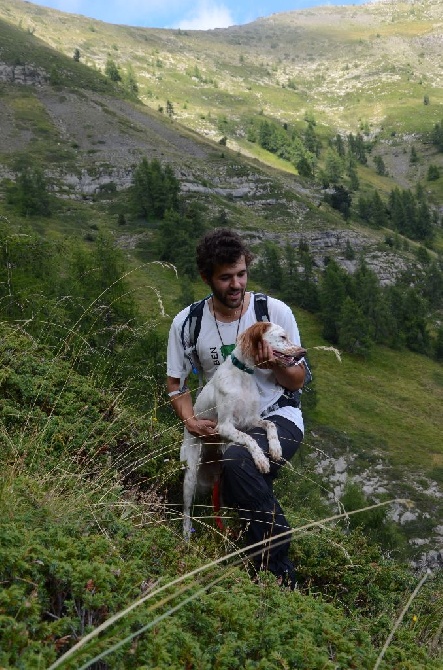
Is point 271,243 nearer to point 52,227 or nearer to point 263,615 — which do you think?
point 52,227

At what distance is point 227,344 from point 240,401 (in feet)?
2.28

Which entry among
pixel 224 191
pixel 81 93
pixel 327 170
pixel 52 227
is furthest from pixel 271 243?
pixel 327 170

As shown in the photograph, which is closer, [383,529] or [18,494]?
[18,494]

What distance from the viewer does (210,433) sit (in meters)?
5.15

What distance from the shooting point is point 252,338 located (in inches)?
196

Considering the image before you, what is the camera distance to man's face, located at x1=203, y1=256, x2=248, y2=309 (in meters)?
5.36

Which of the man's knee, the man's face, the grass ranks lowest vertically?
the grass

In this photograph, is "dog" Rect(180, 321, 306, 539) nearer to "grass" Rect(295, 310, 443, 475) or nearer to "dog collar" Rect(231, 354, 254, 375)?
"dog collar" Rect(231, 354, 254, 375)

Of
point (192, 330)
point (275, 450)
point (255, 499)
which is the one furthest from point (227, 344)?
point (255, 499)

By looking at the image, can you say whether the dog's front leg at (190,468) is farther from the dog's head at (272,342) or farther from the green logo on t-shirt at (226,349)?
the dog's head at (272,342)

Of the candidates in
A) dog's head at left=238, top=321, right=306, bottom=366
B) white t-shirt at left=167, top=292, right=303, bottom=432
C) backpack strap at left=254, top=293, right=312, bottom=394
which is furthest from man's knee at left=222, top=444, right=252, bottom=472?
backpack strap at left=254, top=293, right=312, bottom=394

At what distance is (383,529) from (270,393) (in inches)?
1269

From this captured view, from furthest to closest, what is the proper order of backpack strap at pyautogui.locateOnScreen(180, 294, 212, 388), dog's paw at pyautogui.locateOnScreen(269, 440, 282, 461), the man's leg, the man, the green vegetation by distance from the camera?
1. backpack strap at pyautogui.locateOnScreen(180, 294, 212, 388)
2. dog's paw at pyautogui.locateOnScreen(269, 440, 282, 461)
3. the man
4. the man's leg
5. the green vegetation

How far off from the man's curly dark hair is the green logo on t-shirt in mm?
689
